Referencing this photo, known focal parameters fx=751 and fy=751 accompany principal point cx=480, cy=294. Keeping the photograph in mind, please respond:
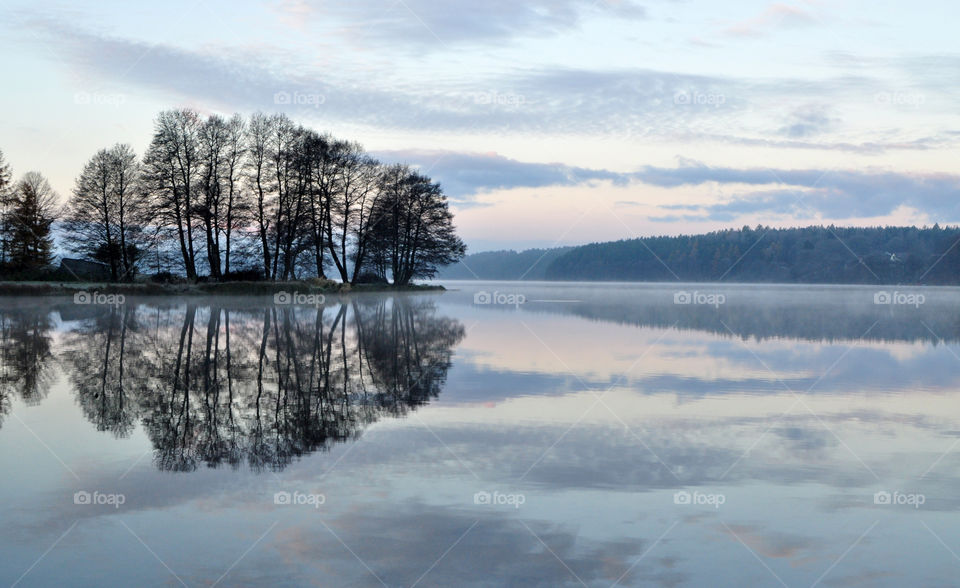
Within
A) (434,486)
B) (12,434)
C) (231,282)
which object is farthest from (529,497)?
(231,282)

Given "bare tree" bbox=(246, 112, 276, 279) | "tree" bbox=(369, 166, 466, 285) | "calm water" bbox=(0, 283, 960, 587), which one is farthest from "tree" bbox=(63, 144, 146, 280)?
"calm water" bbox=(0, 283, 960, 587)

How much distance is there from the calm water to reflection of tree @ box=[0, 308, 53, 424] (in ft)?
0.35

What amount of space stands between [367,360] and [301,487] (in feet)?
30.0

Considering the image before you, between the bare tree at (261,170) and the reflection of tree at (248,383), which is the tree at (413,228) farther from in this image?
the reflection of tree at (248,383)

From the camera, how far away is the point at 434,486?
638cm

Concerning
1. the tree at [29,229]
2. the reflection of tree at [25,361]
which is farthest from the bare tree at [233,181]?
the reflection of tree at [25,361]

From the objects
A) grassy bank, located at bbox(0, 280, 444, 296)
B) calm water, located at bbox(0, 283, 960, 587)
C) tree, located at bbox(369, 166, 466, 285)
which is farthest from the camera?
tree, located at bbox(369, 166, 466, 285)

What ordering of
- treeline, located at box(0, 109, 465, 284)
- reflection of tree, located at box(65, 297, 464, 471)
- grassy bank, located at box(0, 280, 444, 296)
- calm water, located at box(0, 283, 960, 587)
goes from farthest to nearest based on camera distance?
treeline, located at box(0, 109, 465, 284) < grassy bank, located at box(0, 280, 444, 296) < reflection of tree, located at box(65, 297, 464, 471) < calm water, located at box(0, 283, 960, 587)

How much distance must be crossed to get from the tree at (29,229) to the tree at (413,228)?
2650 cm

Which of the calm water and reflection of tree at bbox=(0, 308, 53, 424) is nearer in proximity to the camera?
the calm water

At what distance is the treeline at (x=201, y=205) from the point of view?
178ft

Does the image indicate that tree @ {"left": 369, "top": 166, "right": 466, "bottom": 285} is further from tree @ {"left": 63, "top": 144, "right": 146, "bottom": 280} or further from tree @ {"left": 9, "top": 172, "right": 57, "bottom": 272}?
tree @ {"left": 9, "top": 172, "right": 57, "bottom": 272}

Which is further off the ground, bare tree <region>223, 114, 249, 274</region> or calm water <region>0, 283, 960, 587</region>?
bare tree <region>223, 114, 249, 274</region>

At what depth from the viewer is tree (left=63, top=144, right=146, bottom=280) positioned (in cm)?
5684
